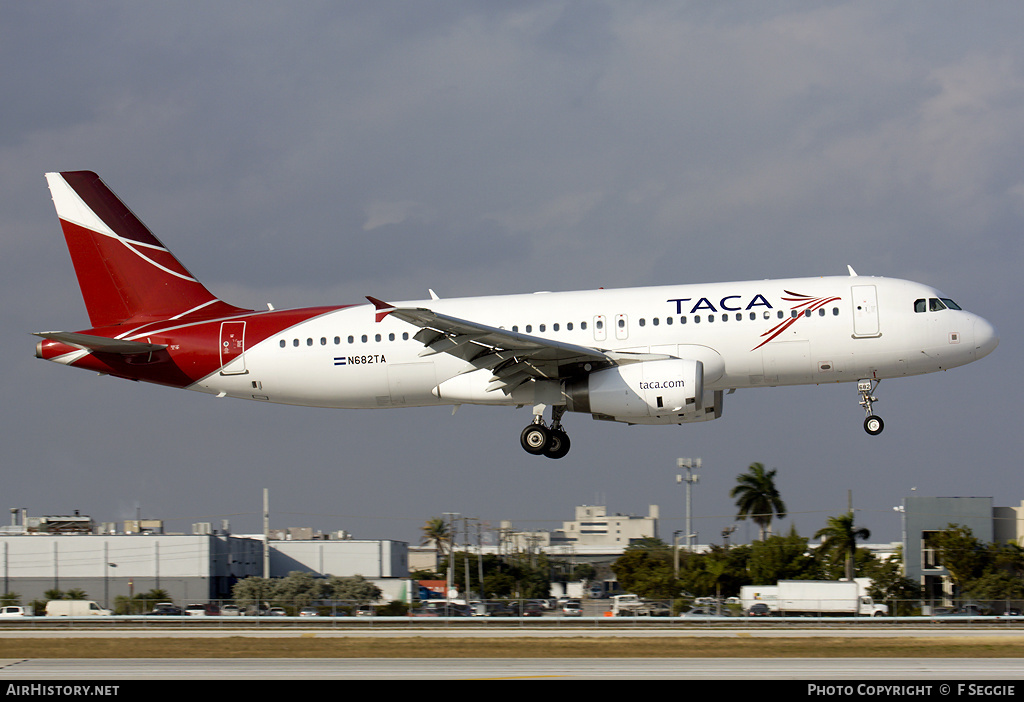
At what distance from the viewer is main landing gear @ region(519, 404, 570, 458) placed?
32906mm

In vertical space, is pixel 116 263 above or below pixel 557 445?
above

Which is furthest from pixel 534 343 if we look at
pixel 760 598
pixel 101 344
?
pixel 760 598

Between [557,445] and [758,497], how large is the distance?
8163 cm

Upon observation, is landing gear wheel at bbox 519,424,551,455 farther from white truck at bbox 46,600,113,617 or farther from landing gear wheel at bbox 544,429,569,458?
white truck at bbox 46,600,113,617

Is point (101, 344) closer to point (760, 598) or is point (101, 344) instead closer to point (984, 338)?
point (984, 338)

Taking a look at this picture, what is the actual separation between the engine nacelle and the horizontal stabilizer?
13.4 metres

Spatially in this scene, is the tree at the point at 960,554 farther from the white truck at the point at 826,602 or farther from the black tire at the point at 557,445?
the black tire at the point at 557,445

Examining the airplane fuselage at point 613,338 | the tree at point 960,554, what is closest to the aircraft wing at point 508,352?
the airplane fuselage at point 613,338

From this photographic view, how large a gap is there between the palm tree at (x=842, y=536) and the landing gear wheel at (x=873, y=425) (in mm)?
52847

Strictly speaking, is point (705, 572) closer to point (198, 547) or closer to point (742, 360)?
point (198, 547)

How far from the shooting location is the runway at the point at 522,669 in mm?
22906

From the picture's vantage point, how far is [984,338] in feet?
102

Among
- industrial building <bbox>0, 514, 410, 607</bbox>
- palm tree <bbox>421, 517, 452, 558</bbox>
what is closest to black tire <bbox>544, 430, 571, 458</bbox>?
industrial building <bbox>0, 514, 410, 607</bbox>

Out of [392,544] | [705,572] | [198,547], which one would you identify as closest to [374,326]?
[705,572]
